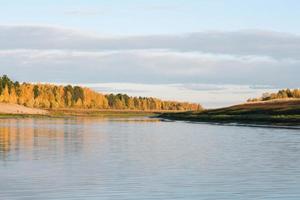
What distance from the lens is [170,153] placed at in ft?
141

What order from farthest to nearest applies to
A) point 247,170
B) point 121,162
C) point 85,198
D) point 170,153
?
point 170,153 < point 121,162 < point 247,170 < point 85,198

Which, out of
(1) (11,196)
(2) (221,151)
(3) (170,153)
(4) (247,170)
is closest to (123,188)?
(1) (11,196)

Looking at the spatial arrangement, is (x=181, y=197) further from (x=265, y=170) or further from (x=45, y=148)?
(x=45, y=148)

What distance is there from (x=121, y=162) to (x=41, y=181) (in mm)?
9281

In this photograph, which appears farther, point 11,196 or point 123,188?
point 123,188

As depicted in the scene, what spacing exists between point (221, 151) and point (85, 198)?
23526 millimetres

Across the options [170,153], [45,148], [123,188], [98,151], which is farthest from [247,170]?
[45,148]

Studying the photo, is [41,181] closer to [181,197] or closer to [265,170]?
[181,197]

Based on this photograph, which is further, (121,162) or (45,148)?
(45,148)

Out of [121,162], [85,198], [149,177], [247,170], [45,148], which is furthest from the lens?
[45,148]

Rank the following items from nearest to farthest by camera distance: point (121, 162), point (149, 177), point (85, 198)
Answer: point (85, 198) < point (149, 177) < point (121, 162)

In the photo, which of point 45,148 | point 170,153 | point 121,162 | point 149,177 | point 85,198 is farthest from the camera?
point 45,148

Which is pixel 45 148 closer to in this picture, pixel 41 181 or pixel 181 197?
pixel 41 181

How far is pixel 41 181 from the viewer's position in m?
26.8
